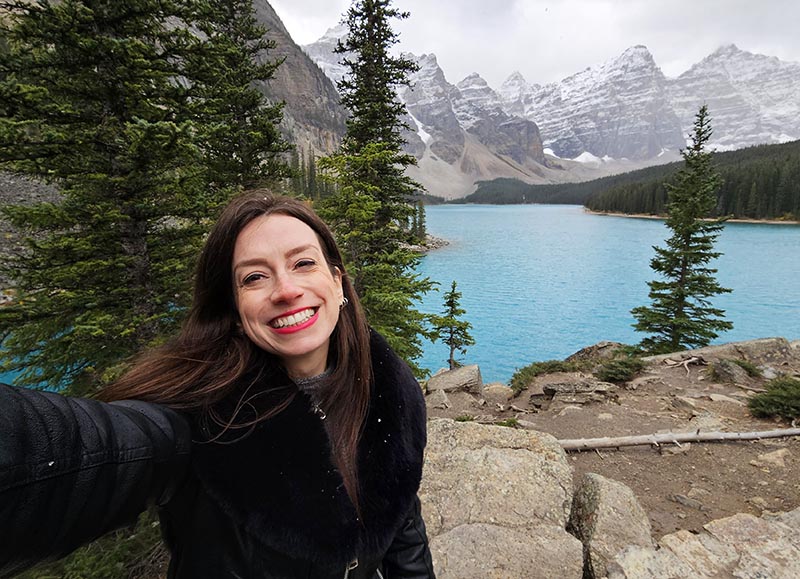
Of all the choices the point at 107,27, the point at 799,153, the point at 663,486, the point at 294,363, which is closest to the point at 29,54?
→ the point at 107,27

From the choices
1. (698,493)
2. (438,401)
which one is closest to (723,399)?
(698,493)

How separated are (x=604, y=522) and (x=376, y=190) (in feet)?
25.7

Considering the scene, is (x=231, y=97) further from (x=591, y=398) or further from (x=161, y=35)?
(x=591, y=398)

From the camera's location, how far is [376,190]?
9.37 meters

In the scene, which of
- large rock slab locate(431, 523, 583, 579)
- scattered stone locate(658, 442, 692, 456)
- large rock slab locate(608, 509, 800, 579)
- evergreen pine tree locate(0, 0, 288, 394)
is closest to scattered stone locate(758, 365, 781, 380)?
scattered stone locate(658, 442, 692, 456)

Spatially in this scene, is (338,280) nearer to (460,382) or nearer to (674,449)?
(674,449)

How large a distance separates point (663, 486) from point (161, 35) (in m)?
9.24

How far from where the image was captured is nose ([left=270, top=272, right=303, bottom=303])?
163 cm

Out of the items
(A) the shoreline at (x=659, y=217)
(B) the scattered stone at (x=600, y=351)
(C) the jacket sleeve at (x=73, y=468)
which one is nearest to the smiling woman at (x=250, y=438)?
(C) the jacket sleeve at (x=73, y=468)

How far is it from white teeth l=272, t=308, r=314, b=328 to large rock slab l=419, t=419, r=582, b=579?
9.50ft

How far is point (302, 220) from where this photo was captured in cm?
192

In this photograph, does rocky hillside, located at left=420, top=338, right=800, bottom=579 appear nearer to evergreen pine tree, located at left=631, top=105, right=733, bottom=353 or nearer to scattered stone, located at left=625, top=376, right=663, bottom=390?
scattered stone, located at left=625, top=376, right=663, bottom=390

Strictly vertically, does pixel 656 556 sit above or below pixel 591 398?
above

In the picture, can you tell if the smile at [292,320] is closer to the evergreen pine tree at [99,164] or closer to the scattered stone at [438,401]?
the evergreen pine tree at [99,164]
